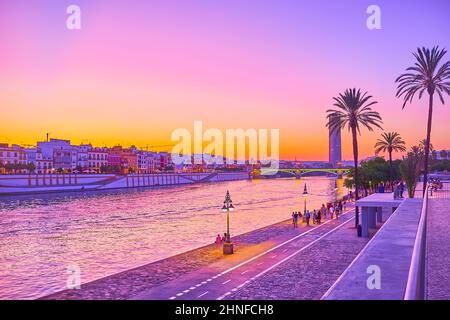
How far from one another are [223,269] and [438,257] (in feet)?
39.2

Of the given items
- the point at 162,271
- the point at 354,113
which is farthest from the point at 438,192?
the point at 162,271

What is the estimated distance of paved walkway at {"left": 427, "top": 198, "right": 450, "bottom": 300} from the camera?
1298cm

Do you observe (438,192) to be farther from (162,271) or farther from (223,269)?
(162,271)

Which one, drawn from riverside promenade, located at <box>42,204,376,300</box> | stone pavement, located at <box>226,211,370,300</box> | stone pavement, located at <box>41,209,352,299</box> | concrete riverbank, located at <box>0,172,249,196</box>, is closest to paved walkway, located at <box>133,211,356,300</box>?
riverside promenade, located at <box>42,204,376,300</box>

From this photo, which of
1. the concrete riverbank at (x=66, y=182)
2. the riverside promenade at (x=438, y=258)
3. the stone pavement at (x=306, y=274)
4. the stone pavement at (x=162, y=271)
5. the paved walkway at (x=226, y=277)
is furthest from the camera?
the concrete riverbank at (x=66, y=182)

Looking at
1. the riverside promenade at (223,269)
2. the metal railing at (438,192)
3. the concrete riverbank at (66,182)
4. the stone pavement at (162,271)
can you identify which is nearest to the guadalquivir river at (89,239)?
the stone pavement at (162,271)

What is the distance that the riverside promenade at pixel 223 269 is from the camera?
19984 millimetres

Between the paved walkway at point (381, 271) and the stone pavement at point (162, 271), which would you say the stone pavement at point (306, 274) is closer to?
the stone pavement at point (162, 271)

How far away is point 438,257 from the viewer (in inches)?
667

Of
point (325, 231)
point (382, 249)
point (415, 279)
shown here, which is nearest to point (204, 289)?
point (382, 249)

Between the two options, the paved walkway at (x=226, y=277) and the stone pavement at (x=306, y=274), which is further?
the paved walkway at (x=226, y=277)

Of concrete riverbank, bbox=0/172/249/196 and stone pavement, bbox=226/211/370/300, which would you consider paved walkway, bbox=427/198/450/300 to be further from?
concrete riverbank, bbox=0/172/249/196

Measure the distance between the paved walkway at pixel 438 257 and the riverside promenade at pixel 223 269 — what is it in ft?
17.1
